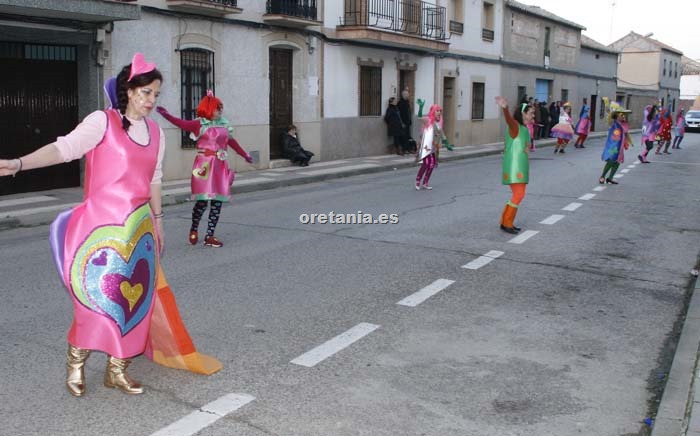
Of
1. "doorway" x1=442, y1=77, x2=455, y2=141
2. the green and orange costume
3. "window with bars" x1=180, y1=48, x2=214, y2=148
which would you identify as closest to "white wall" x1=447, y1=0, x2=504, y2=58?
"doorway" x1=442, y1=77, x2=455, y2=141

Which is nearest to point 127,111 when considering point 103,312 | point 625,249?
point 103,312

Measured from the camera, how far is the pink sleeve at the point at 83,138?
3.66 m

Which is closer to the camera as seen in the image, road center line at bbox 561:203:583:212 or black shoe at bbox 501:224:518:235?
black shoe at bbox 501:224:518:235

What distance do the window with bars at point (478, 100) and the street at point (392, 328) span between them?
19.3 m

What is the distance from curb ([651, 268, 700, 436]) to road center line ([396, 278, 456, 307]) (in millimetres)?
1994

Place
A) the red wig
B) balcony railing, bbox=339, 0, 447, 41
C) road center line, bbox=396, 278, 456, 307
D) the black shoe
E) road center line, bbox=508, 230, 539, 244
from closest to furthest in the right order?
road center line, bbox=396, 278, 456, 307, the red wig, road center line, bbox=508, 230, 539, 244, the black shoe, balcony railing, bbox=339, 0, 447, 41

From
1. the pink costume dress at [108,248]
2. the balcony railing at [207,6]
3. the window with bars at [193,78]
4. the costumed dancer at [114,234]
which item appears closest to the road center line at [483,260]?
the costumed dancer at [114,234]

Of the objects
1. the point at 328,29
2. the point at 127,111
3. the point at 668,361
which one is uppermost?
the point at 328,29

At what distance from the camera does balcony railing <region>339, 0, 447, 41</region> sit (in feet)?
68.4

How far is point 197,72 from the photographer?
52.1 ft

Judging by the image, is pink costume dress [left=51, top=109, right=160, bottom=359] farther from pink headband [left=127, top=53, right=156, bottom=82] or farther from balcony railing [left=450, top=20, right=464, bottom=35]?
balcony railing [left=450, top=20, right=464, bottom=35]

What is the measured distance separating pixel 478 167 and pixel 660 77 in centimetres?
5141

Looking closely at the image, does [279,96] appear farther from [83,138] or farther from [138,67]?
[83,138]

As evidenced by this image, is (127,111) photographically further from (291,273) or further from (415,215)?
(415,215)
